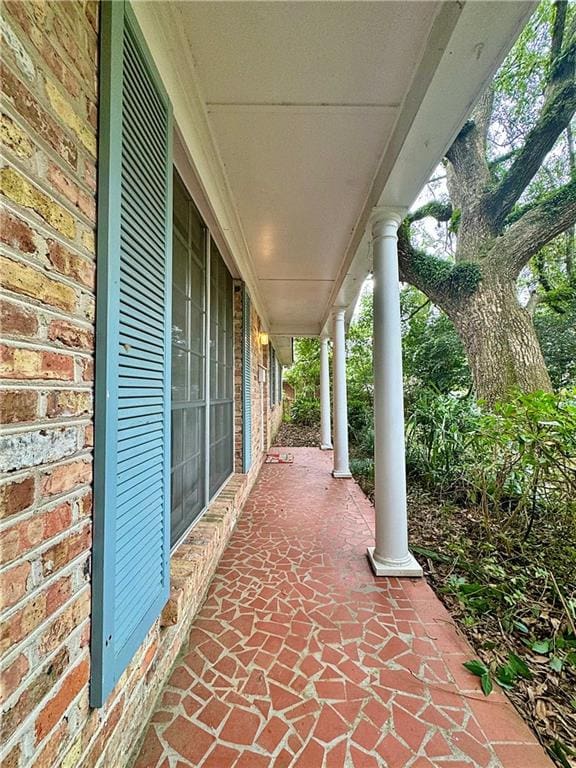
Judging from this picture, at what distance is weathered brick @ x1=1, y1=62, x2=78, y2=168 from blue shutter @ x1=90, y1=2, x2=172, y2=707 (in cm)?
13

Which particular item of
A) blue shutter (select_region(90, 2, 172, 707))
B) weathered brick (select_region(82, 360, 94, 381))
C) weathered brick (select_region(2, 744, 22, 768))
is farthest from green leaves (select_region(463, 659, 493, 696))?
weathered brick (select_region(82, 360, 94, 381))

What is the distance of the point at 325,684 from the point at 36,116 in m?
2.33

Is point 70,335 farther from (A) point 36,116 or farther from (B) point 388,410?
(B) point 388,410

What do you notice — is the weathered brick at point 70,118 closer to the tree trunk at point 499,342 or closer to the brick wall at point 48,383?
the brick wall at point 48,383

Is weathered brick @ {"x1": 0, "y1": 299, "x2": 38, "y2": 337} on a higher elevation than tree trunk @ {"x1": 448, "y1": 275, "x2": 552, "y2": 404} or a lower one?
lower

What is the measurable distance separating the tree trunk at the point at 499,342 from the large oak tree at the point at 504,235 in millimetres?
13

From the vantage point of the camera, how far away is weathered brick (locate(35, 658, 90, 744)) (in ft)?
2.41

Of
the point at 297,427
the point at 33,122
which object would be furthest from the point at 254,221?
the point at 297,427

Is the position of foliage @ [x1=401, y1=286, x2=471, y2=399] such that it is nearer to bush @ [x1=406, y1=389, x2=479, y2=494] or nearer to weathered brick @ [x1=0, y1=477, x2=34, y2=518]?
bush @ [x1=406, y1=389, x2=479, y2=494]

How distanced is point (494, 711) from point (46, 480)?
2.03 metres

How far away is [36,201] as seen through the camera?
75 centimetres

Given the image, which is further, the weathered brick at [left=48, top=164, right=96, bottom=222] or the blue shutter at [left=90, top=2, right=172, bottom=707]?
the blue shutter at [left=90, top=2, right=172, bottom=707]

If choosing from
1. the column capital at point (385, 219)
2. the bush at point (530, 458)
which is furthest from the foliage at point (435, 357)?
the column capital at point (385, 219)

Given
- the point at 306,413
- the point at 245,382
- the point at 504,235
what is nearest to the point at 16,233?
the point at 245,382
